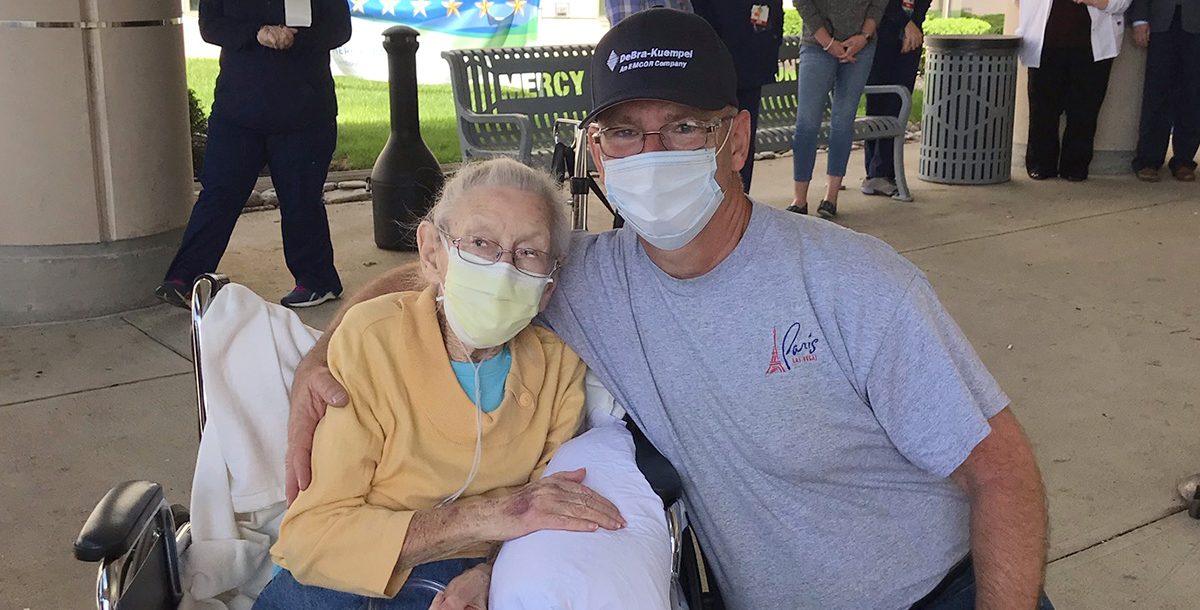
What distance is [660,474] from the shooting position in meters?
2.19

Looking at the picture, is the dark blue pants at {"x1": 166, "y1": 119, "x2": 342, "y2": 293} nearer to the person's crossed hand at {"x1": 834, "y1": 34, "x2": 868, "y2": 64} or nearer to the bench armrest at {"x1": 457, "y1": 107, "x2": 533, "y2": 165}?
the bench armrest at {"x1": 457, "y1": 107, "x2": 533, "y2": 165}

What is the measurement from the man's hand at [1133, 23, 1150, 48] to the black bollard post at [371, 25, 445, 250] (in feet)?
17.8

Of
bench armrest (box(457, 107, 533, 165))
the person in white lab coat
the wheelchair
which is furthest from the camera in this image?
the person in white lab coat

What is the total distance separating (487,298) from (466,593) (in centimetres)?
51

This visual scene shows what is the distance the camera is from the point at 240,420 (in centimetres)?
231

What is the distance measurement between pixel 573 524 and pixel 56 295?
4529 millimetres

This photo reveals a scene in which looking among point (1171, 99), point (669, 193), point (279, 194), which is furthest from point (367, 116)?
point (669, 193)

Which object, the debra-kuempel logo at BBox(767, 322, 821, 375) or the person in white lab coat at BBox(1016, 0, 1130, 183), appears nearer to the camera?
the debra-kuempel logo at BBox(767, 322, 821, 375)

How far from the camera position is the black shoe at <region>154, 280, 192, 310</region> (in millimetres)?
5578

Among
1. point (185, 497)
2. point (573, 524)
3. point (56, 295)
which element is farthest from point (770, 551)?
point (56, 295)

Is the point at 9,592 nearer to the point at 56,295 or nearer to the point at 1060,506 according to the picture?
the point at 56,295

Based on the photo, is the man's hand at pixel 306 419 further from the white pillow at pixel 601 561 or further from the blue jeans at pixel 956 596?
the blue jeans at pixel 956 596

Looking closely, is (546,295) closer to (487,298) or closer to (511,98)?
(487,298)

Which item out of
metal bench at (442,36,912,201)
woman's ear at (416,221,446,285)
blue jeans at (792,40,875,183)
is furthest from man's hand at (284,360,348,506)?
blue jeans at (792,40,875,183)
